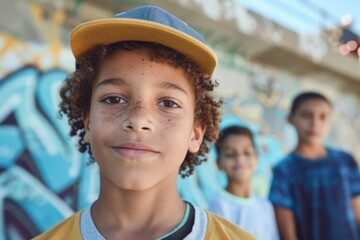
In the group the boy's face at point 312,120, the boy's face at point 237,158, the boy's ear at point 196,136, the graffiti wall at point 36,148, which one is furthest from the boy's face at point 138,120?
the graffiti wall at point 36,148

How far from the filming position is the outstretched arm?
2.60 metres

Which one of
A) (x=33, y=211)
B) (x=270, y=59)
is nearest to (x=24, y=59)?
(x=33, y=211)

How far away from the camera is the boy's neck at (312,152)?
267cm

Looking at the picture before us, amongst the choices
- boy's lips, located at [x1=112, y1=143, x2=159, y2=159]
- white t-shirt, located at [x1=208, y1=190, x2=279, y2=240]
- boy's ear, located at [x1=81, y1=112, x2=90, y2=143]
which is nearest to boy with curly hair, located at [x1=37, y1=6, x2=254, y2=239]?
boy's lips, located at [x1=112, y1=143, x2=159, y2=159]

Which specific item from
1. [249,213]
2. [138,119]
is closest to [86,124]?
[138,119]

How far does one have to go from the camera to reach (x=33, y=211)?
3590mm

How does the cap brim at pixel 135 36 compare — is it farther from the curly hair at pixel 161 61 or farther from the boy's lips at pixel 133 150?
the boy's lips at pixel 133 150

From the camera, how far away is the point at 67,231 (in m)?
1.24

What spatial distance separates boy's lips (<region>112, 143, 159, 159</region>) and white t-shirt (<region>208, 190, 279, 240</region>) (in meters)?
1.51

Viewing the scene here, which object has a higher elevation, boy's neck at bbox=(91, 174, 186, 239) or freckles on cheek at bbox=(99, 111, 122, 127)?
freckles on cheek at bbox=(99, 111, 122, 127)

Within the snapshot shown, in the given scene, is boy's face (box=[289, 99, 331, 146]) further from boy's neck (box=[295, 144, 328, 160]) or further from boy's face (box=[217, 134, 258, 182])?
boy's face (box=[217, 134, 258, 182])

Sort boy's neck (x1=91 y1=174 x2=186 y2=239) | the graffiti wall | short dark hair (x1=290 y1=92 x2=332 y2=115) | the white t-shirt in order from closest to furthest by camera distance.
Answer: boy's neck (x1=91 y1=174 x2=186 y2=239) < the white t-shirt < short dark hair (x1=290 y1=92 x2=332 y2=115) < the graffiti wall

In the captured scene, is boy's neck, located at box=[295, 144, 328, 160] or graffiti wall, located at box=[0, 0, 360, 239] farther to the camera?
graffiti wall, located at box=[0, 0, 360, 239]

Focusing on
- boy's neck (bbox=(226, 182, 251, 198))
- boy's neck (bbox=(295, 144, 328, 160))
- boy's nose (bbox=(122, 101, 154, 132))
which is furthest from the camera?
boy's neck (bbox=(226, 182, 251, 198))
